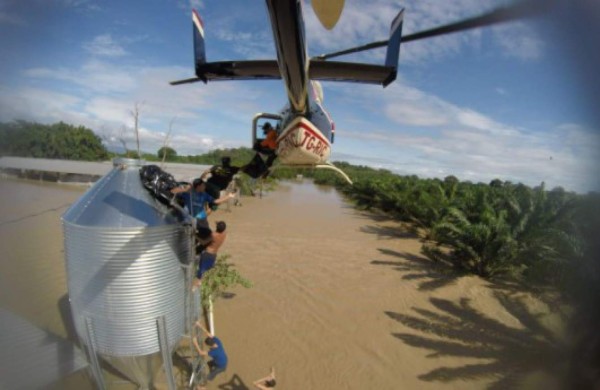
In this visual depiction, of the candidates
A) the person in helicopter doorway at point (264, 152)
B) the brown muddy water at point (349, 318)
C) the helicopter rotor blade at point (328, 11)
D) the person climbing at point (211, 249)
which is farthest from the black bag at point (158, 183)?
the helicopter rotor blade at point (328, 11)

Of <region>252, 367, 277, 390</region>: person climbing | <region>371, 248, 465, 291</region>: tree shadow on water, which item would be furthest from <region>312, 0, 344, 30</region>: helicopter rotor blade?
<region>371, 248, 465, 291</region>: tree shadow on water

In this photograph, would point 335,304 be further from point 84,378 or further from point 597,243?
point 597,243

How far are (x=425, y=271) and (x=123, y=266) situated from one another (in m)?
8.99

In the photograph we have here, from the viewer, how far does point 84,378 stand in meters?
3.77

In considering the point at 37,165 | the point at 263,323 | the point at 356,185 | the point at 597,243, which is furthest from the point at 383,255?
the point at 37,165

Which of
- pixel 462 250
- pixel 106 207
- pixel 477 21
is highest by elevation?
pixel 477 21

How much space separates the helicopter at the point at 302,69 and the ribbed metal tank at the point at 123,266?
165 centimetres

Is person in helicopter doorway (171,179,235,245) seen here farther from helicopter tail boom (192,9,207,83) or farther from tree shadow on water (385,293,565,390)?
tree shadow on water (385,293,565,390)

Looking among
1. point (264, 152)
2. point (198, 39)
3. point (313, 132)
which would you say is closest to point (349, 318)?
point (264, 152)

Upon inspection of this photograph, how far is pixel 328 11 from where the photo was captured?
3.54 ft

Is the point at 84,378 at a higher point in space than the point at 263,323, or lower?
higher

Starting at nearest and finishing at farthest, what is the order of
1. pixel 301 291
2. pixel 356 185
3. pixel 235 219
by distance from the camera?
pixel 301 291
pixel 235 219
pixel 356 185

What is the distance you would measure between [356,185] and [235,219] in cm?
1702

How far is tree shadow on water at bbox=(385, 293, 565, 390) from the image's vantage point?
5215mm
